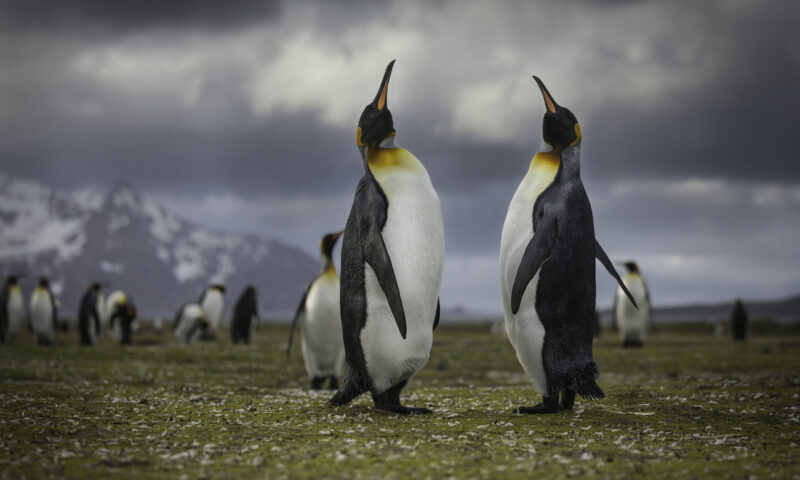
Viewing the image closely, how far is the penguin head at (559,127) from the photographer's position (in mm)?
6277

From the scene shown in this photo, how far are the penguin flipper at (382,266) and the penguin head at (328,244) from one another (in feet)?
14.2

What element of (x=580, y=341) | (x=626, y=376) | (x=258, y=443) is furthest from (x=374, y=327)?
(x=626, y=376)

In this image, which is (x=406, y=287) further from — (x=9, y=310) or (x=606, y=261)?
(x=9, y=310)

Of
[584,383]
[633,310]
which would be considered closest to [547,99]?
[584,383]

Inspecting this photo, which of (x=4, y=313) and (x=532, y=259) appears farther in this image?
(x=4, y=313)

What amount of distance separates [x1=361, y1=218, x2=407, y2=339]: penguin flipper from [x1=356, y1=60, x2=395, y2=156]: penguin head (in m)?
0.89

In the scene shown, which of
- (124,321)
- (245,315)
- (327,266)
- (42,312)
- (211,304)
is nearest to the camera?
(327,266)

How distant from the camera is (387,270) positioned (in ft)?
18.7

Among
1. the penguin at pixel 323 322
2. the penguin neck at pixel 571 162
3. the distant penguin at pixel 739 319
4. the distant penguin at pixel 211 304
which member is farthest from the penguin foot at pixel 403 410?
the distant penguin at pixel 739 319

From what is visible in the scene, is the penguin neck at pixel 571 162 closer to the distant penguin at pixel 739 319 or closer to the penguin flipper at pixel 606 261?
the penguin flipper at pixel 606 261

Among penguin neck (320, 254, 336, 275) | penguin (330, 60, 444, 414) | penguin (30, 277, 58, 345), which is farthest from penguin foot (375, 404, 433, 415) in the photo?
penguin (30, 277, 58, 345)

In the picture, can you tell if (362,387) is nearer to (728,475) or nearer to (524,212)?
(524,212)

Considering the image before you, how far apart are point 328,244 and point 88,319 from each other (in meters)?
16.1

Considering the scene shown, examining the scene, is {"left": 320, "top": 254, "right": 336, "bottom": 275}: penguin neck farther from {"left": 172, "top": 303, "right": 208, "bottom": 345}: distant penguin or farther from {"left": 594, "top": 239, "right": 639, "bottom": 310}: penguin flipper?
{"left": 172, "top": 303, "right": 208, "bottom": 345}: distant penguin
